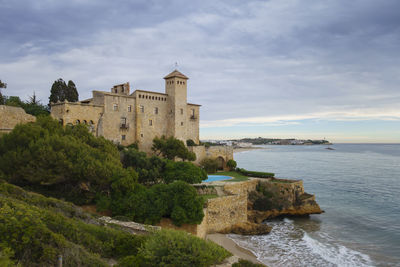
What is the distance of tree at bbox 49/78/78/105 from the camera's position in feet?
118

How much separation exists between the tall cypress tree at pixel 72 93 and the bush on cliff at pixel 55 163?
17.6 metres

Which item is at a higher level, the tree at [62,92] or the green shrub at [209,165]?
the tree at [62,92]

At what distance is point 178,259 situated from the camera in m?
8.38

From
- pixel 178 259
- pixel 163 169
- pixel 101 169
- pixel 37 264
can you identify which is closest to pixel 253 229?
pixel 163 169

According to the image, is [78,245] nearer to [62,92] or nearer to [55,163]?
[55,163]

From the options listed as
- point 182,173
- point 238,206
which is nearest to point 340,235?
point 238,206

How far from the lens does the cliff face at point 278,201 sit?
25.2 metres

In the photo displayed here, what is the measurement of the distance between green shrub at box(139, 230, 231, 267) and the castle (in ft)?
70.2

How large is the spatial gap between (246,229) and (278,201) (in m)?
6.79

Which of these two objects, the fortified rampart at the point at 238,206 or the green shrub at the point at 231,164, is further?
the green shrub at the point at 231,164

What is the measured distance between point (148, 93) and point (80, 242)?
26.0 meters

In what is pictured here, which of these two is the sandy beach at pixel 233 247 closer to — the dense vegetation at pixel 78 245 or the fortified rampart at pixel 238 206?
the fortified rampart at pixel 238 206

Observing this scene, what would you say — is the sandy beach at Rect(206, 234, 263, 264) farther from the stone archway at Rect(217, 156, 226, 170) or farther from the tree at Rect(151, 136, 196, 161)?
the stone archway at Rect(217, 156, 226, 170)

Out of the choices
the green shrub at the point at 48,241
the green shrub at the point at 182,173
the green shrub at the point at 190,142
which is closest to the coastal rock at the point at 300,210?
the green shrub at the point at 182,173
